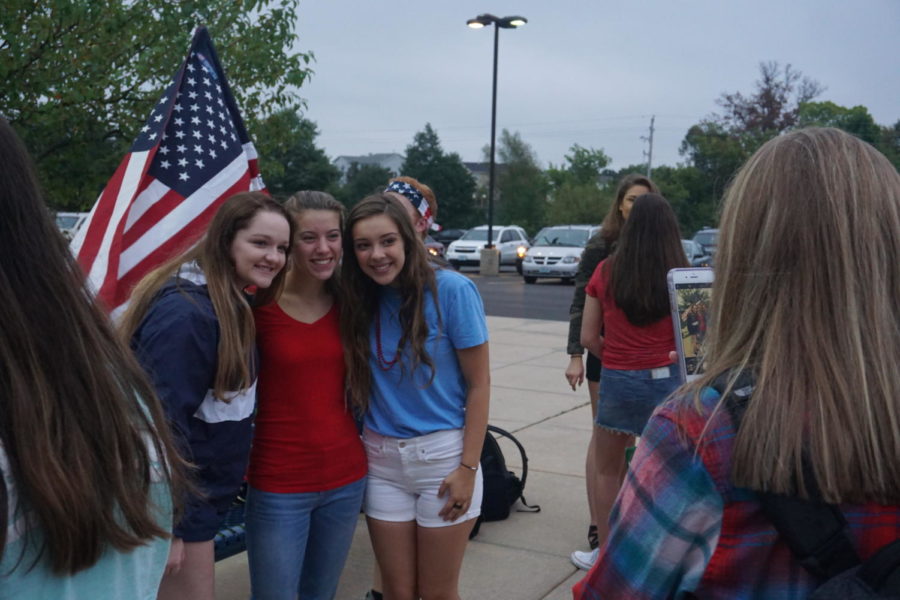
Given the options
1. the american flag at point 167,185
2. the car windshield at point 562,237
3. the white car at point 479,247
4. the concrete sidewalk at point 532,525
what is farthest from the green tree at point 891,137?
the american flag at point 167,185

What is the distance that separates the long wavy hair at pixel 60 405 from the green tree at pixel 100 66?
6.23 m

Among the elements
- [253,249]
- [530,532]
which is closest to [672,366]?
[530,532]

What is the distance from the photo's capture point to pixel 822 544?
1.18 meters

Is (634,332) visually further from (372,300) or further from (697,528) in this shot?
(697,528)

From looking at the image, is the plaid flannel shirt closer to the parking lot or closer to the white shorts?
the white shorts

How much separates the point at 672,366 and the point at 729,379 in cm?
285

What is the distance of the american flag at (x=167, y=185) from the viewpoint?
3535 mm

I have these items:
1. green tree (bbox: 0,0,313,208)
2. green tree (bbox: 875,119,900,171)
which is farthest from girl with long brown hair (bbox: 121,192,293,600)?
green tree (bbox: 875,119,900,171)

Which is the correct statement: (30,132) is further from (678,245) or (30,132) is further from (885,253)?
(885,253)

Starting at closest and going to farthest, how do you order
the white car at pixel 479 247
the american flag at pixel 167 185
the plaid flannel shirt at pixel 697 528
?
the plaid flannel shirt at pixel 697 528 → the american flag at pixel 167 185 → the white car at pixel 479 247

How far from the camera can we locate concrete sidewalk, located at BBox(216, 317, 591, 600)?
13.7ft

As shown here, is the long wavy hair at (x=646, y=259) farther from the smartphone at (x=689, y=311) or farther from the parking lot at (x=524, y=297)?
the parking lot at (x=524, y=297)

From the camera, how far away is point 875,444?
1.20 metres

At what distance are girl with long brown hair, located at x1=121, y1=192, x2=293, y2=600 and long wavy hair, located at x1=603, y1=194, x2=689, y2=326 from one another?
71.4 inches
